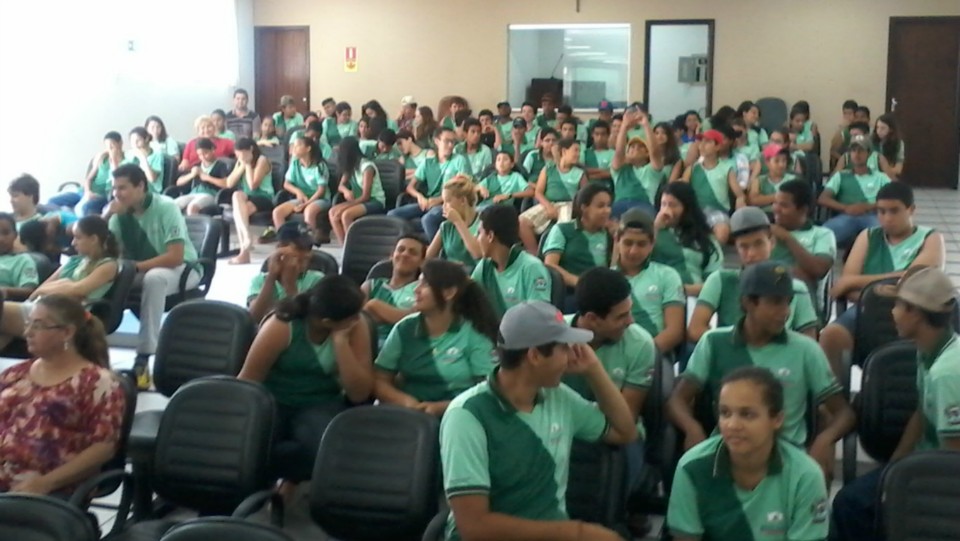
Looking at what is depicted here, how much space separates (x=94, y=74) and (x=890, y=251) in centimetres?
908

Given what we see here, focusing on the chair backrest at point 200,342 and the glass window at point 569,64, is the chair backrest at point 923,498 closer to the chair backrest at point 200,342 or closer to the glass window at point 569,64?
the chair backrest at point 200,342

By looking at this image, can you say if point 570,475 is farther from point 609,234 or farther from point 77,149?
point 77,149

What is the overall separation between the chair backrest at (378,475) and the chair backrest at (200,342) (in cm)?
119

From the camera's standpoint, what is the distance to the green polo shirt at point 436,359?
12.3ft

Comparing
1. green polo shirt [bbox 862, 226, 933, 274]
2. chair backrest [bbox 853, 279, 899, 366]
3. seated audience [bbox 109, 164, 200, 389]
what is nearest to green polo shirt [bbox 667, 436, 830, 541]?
chair backrest [bbox 853, 279, 899, 366]

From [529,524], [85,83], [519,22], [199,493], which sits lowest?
[199,493]

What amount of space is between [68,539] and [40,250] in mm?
4210

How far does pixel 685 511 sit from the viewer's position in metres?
2.53

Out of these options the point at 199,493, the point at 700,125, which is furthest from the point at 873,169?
the point at 199,493

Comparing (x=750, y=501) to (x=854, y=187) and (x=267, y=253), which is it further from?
(x=267, y=253)

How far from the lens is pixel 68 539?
242 cm

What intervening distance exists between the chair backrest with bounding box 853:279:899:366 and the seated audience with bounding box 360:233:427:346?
72.7 inches

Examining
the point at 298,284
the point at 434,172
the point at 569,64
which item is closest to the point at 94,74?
the point at 434,172

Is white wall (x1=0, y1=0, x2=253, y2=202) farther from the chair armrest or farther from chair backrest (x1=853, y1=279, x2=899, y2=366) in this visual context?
chair backrest (x1=853, y1=279, x2=899, y2=366)
